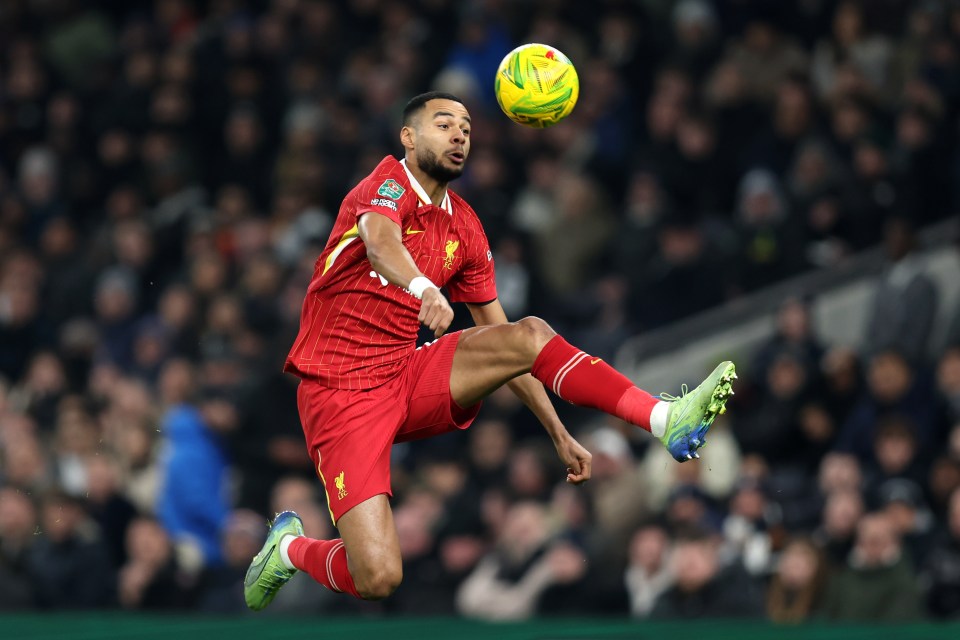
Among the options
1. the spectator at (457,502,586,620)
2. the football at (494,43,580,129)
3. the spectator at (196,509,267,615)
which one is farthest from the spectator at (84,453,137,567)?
the football at (494,43,580,129)

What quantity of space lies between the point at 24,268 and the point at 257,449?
386 centimetres

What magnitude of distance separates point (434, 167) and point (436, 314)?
1.23 metres

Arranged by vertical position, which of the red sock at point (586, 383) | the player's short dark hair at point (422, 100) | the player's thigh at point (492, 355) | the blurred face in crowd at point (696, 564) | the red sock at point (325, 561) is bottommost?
the blurred face in crowd at point (696, 564)

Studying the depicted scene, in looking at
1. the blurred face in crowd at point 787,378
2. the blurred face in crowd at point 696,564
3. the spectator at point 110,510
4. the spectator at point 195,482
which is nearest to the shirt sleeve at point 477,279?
the blurred face in crowd at point 696,564

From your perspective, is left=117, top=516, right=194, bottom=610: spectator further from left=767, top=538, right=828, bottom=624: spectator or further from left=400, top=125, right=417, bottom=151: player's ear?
left=400, top=125, right=417, bottom=151: player's ear

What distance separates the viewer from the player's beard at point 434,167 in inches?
293

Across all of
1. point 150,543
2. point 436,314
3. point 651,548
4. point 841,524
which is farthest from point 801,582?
point 150,543

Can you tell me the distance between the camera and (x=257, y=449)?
12.9 metres

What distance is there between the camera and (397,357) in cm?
778

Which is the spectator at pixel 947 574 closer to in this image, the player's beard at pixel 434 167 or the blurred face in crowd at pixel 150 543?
the player's beard at pixel 434 167

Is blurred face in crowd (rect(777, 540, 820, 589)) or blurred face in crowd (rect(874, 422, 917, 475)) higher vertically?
blurred face in crowd (rect(874, 422, 917, 475))

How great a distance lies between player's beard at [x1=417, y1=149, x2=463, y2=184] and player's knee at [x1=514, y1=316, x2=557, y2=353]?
75 centimetres

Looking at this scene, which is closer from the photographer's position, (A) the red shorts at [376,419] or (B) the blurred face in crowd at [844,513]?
(A) the red shorts at [376,419]

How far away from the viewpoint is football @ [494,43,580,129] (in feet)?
24.7
